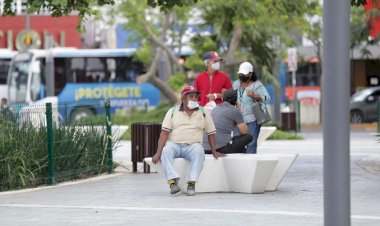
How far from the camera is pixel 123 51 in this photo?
165 ft

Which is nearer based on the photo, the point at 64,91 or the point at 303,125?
the point at 303,125

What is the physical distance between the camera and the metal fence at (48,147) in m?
15.8

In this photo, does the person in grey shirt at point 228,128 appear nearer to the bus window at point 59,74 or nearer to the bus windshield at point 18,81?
the bus windshield at point 18,81

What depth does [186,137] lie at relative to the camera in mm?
14203

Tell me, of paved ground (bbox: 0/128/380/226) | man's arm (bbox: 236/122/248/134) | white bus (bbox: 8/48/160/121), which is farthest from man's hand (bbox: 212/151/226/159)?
white bus (bbox: 8/48/160/121)

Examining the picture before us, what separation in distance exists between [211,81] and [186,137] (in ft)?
8.39

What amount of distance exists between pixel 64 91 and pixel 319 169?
106 feet

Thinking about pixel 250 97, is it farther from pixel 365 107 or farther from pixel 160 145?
pixel 365 107

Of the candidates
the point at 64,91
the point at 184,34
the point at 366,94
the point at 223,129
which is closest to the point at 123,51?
the point at 64,91

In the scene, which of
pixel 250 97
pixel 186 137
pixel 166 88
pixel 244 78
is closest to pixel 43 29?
pixel 166 88

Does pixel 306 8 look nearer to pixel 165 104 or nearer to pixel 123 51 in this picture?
pixel 165 104

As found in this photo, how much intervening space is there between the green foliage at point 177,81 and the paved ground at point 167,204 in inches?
854

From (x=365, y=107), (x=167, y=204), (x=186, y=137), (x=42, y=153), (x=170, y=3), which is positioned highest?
(x=170, y=3)

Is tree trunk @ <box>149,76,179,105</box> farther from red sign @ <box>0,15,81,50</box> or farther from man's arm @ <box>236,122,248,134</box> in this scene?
man's arm @ <box>236,122,248,134</box>
